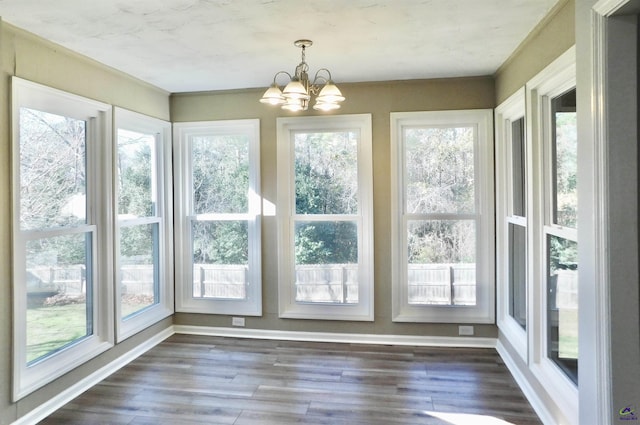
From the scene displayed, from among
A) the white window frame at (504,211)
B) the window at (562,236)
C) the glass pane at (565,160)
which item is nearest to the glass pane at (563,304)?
the window at (562,236)

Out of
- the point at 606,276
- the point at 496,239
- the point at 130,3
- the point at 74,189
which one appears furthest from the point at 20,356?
the point at 496,239

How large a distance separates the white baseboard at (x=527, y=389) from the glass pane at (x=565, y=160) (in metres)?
1.20

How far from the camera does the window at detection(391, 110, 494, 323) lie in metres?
3.80

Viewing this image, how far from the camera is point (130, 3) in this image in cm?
221

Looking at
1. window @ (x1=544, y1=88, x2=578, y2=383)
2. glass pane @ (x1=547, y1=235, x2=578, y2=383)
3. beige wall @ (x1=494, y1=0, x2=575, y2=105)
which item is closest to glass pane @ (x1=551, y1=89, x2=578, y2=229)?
window @ (x1=544, y1=88, x2=578, y2=383)

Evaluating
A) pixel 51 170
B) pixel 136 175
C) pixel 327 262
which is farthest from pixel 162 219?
pixel 327 262

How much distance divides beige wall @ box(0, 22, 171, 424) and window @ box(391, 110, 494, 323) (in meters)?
2.58

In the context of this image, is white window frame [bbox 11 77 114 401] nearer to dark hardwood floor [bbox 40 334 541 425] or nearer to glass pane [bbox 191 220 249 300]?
dark hardwood floor [bbox 40 334 541 425]

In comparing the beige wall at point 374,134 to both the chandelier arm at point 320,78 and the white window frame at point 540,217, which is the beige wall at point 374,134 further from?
the white window frame at point 540,217

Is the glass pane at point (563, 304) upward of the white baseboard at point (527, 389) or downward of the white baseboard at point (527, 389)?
upward

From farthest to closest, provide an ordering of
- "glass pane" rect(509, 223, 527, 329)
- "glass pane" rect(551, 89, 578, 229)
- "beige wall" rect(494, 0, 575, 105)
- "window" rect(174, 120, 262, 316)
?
1. "window" rect(174, 120, 262, 316)
2. "glass pane" rect(509, 223, 527, 329)
3. "glass pane" rect(551, 89, 578, 229)
4. "beige wall" rect(494, 0, 575, 105)

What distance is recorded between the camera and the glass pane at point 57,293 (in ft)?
8.80

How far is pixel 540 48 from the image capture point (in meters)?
2.59

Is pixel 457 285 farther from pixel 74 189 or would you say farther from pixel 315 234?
pixel 74 189
